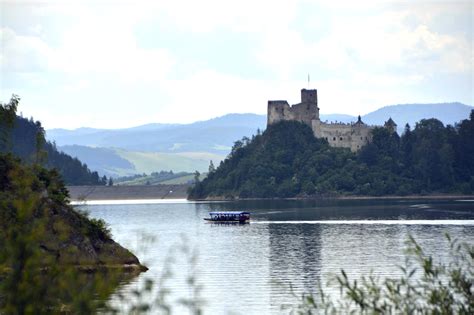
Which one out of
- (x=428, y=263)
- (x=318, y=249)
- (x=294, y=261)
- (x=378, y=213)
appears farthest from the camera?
(x=378, y=213)

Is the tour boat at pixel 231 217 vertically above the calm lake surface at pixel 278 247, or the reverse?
the tour boat at pixel 231 217

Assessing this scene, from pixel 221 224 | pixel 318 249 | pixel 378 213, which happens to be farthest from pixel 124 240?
pixel 378 213

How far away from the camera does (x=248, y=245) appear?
102 m

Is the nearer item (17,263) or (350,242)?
(17,263)

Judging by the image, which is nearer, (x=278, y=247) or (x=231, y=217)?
(x=278, y=247)

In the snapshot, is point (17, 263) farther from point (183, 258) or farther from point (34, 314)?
point (183, 258)

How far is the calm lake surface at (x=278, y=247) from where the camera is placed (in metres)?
63.9

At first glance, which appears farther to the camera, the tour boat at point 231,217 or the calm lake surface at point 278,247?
the tour boat at point 231,217

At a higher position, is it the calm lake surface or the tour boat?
the tour boat

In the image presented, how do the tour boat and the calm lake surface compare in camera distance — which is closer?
the calm lake surface

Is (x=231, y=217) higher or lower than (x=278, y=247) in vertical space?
higher

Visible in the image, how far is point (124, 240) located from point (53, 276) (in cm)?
7676

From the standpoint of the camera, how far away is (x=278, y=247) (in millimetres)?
96562

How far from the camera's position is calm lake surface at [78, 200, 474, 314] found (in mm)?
63875
